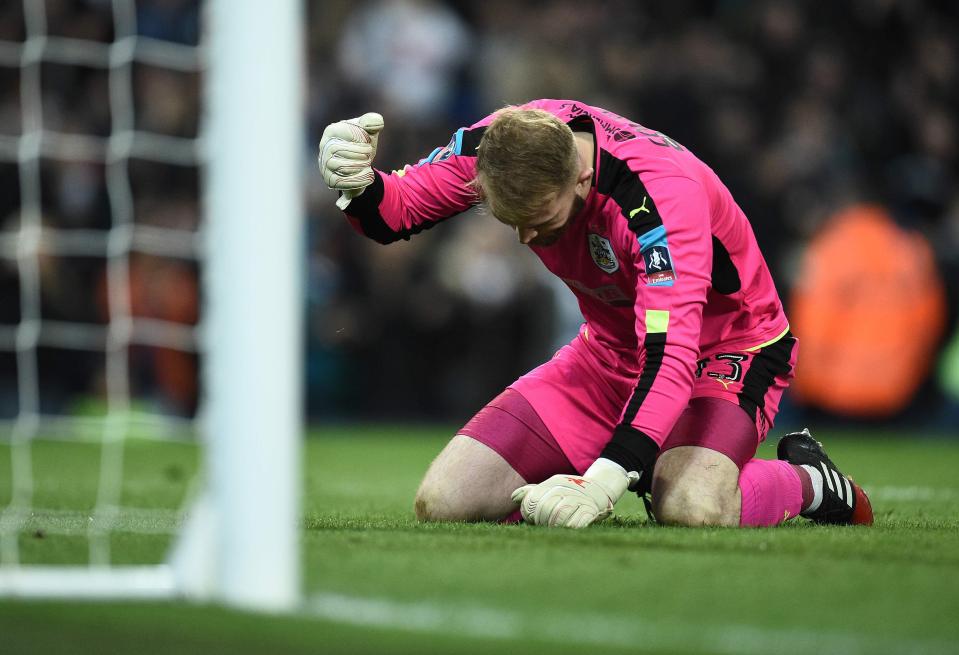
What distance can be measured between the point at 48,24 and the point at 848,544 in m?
6.35

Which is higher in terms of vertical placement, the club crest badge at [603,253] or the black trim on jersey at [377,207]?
the black trim on jersey at [377,207]

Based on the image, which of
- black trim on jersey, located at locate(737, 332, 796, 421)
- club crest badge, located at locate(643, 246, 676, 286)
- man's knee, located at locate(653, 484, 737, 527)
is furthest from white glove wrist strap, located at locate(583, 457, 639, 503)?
black trim on jersey, located at locate(737, 332, 796, 421)

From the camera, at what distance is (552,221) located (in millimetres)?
3656

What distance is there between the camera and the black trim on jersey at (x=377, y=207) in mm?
4023

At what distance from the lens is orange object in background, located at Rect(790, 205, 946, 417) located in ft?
30.6

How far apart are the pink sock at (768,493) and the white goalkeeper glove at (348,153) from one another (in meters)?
1.39

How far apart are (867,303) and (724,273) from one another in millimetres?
5534

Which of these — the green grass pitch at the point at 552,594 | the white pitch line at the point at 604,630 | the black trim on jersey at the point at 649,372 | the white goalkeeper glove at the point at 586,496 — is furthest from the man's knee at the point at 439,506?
the white pitch line at the point at 604,630

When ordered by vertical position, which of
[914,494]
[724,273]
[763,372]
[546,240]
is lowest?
[914,494]

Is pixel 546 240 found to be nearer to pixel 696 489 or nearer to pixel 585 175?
pixel 585 175

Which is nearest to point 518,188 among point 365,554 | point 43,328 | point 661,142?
point 661,142

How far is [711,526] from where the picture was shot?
3.84 metres

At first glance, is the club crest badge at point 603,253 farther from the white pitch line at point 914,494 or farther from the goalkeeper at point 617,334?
the white pitch line at point 914,494

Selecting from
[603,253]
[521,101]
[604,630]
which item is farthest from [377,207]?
[521,101]
